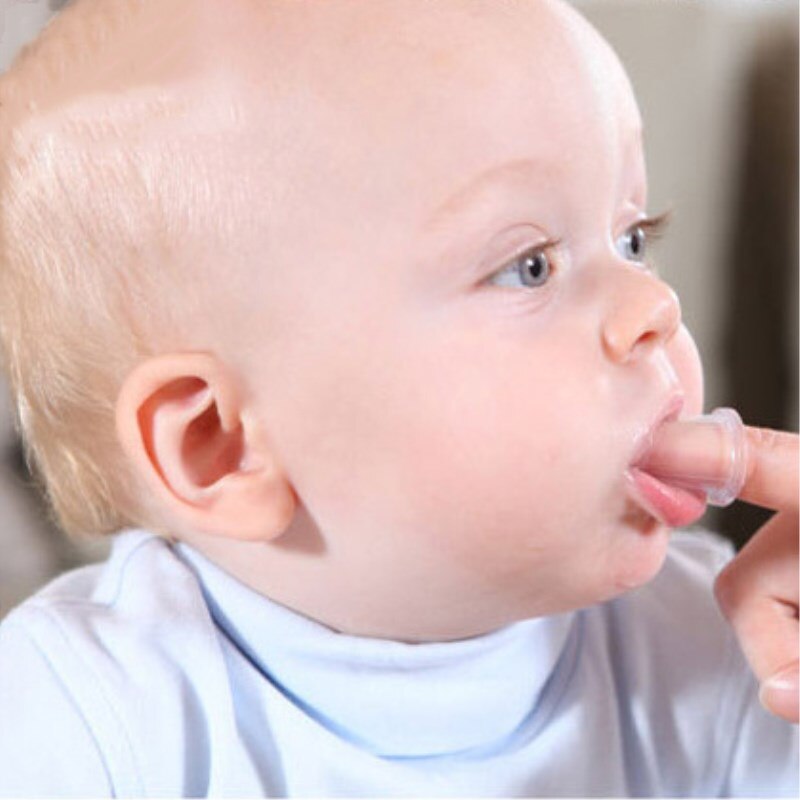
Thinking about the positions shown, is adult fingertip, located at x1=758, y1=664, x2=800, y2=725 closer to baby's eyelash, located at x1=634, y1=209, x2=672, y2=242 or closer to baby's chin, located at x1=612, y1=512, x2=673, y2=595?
baby's chin, located at x1=612, y1=512, x2=673, y2=595

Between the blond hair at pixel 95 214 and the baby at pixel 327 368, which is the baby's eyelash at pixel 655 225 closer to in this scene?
the baby at pixel 327 368

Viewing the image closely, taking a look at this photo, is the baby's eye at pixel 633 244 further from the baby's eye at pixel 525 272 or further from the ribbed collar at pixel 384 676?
the ribbed collar at pixel 384 676

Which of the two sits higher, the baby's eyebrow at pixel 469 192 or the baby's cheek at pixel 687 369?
the baby's eyebrow at pixel 469 192

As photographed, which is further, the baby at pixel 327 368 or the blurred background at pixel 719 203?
the blurred background at pixel 719 203

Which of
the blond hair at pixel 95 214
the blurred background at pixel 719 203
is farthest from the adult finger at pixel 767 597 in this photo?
the blond hair at pixel 95 214

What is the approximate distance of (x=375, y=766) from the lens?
1.71 ft

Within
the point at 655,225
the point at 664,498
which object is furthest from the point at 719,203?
the point at 664,498

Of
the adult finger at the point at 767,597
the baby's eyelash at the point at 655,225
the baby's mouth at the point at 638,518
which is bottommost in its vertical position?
the adult finger at the point at 767,597

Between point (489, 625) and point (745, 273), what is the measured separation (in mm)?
289

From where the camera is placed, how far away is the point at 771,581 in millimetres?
531

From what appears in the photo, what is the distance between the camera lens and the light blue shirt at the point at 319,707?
1.63 ft

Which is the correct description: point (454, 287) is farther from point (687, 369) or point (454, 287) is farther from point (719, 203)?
point (719, 203)

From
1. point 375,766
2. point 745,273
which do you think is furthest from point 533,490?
point 745,273

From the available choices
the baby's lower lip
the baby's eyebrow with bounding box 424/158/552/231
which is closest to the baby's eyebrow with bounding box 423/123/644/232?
the baby's eyebrow with bounding box 424/158/552/231
